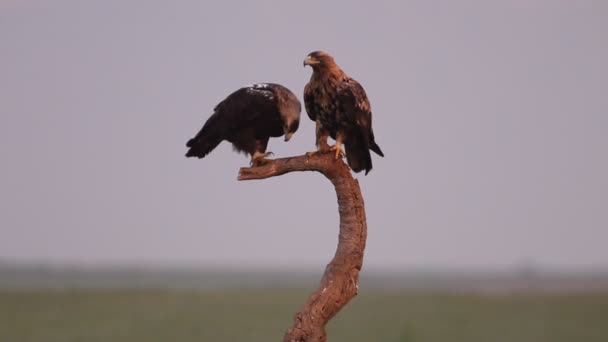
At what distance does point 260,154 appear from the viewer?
5324 millimetres

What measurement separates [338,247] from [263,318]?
14.5 metres

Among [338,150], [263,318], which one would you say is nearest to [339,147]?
[338,150]

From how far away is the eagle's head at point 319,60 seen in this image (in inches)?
192

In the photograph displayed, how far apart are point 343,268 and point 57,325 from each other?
1357cm

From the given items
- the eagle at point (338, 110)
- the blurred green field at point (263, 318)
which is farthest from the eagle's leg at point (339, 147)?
the blurred green field at point (263, 318)

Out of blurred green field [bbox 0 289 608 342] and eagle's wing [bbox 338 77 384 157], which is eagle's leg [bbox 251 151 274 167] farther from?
blurred green field [bbox 0 289 608 342]

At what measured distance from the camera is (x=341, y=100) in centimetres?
492

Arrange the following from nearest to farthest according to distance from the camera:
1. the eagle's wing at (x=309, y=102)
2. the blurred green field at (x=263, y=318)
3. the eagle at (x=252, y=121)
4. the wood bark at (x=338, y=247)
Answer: the wood bark at (x=338, y=247) < the eagle's wing at (x=309, y=102) < the eagle at (x=252, y=121) < the blurred green field at (x=263, y=318)

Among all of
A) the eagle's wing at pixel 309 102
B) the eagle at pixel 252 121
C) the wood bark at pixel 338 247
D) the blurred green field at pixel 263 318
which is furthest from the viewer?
the blurred green field at pixel 263 318

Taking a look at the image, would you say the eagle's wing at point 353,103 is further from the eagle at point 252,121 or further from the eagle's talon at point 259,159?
the eagle's talon at point 259,159

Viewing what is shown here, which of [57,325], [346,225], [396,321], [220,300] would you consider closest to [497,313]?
[396,321]

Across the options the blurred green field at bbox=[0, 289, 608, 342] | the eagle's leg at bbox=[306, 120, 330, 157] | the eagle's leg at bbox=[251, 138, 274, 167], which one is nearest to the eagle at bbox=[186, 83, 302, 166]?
the eagle's leg at bbox=[251, 138, 274, 167]

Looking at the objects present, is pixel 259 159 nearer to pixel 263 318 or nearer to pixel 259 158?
pixel 259 158

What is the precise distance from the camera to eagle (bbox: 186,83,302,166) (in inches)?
204
